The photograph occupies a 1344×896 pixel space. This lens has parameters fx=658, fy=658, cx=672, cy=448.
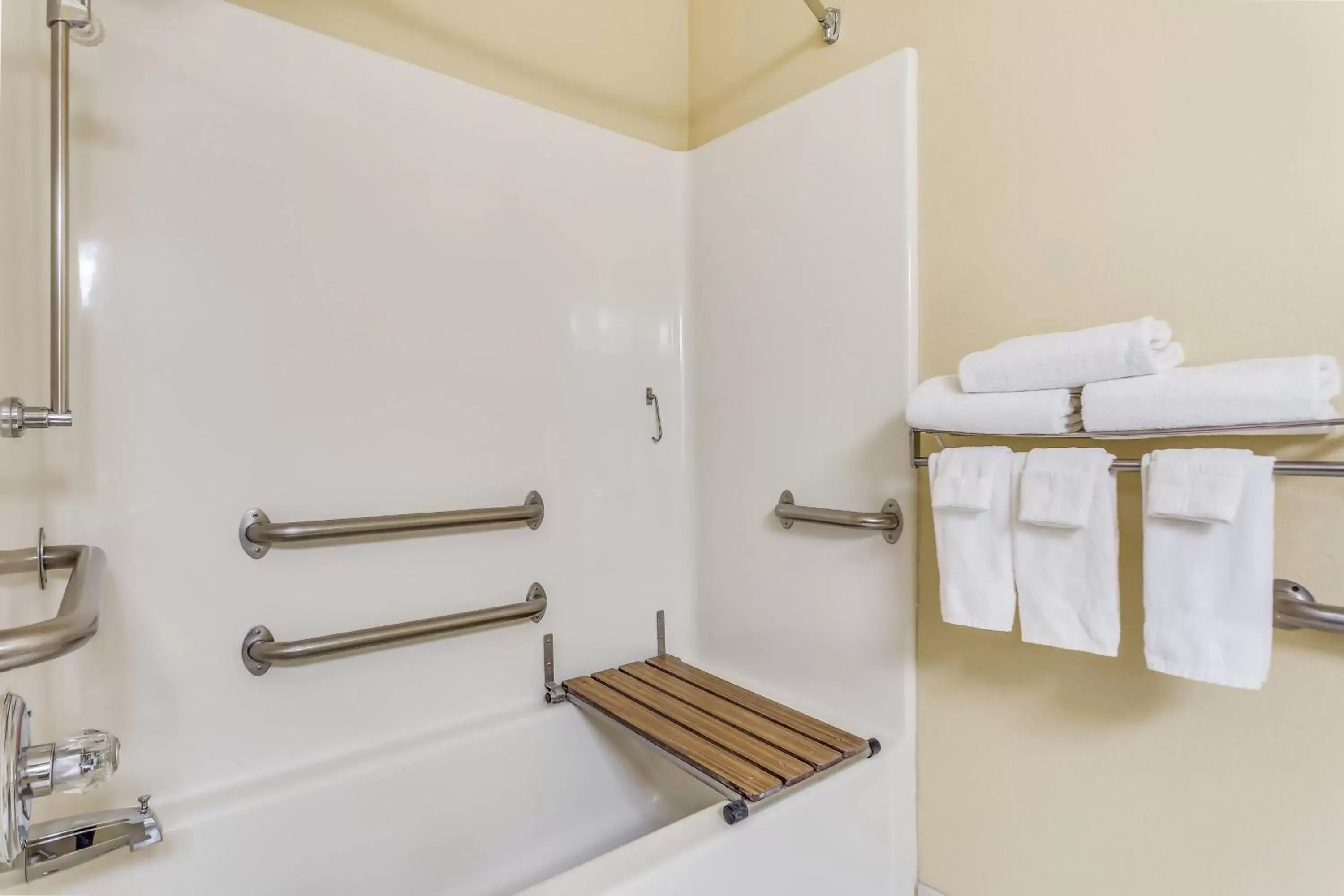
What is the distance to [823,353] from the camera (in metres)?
1.45

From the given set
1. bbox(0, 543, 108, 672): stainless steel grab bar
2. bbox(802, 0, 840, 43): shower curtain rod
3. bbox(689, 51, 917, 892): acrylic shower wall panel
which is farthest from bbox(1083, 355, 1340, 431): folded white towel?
bbox(0, 543, 108, 672): stainless steel grab bar

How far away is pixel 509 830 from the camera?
141 cm

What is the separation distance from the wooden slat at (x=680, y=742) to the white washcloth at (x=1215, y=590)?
622 mm

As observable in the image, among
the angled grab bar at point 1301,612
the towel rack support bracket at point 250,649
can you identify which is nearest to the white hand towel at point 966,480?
the angled grab bar at point 1301,612

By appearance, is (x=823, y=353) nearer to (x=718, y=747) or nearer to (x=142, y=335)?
(x=718, y=747)

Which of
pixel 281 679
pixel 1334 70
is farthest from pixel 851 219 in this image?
pixel 281 679

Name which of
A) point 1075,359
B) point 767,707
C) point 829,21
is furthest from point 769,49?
point 767,707

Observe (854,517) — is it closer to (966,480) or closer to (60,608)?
(966,480)

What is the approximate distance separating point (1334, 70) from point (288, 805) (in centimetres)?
193

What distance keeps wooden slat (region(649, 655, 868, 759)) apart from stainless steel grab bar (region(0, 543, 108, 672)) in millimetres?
1157

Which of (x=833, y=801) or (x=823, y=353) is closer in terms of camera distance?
(x=833, y=801)

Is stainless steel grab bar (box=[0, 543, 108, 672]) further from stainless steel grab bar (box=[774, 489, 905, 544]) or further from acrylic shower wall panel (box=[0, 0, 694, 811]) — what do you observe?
stainless steel grab bar (box=[774, 489, 905, 544])

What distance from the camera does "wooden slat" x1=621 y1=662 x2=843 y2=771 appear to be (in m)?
1.23

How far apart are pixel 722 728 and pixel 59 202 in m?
1.40
